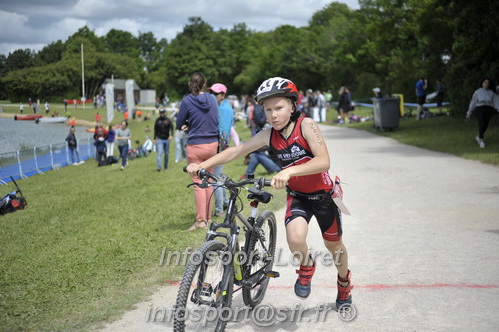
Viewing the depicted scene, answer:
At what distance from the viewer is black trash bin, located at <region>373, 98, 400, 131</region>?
23.5 m

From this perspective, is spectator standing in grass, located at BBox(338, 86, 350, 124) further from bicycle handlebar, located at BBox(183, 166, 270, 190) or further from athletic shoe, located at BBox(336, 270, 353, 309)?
bicycle handlebar, located at BBox(183, 166, 270, 190)

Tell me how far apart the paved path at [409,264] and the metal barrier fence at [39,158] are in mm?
10950

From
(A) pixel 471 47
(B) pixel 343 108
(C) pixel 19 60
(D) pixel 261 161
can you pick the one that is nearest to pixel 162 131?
(C) pixel 19 60

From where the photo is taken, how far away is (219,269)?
13.8ft

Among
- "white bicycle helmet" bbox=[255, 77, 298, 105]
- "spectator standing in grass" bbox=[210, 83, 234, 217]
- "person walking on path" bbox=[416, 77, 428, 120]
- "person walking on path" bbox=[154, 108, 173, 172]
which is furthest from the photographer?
"person walking on path" bbox=[416, 77, 428, 120]

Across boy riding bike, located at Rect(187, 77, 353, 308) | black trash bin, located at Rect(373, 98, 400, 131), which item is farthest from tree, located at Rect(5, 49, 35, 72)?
black trash bin, located at Rect(373, 98, 400, 131)

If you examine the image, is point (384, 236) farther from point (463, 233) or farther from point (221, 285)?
point (221, 285)

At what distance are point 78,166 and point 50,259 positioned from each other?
1707cm

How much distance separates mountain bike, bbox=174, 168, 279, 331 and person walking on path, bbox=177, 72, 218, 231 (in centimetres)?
348

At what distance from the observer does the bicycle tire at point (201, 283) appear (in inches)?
155

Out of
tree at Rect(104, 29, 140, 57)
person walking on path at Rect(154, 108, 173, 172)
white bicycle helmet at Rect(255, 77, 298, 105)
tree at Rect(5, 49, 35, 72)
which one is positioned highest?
tree at Rect(104, 29, 140, 57)

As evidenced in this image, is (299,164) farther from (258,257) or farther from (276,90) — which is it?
(258,257)

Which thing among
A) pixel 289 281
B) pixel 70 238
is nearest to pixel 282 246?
pixel 289 281

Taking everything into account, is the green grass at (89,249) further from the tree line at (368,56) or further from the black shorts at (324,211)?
the tree line at (368,56)
